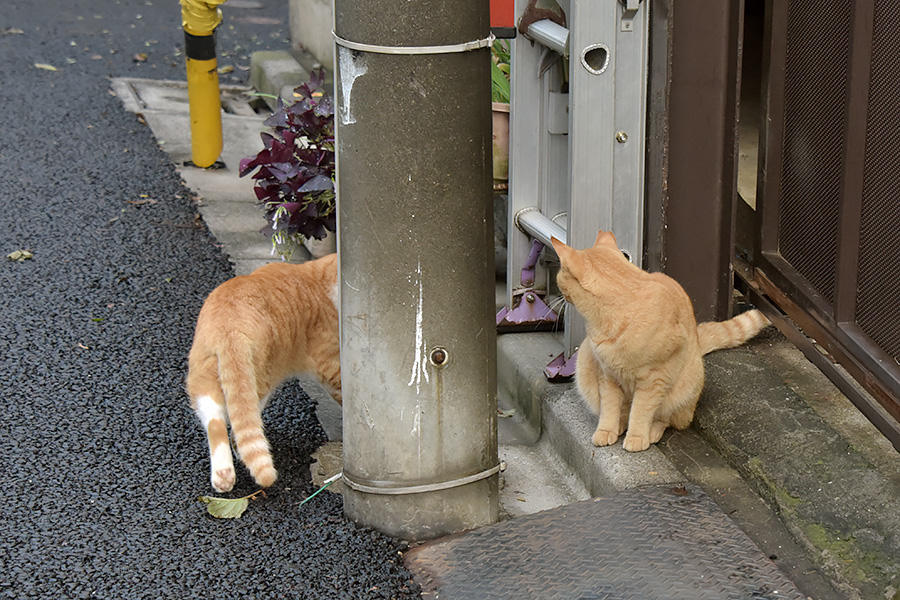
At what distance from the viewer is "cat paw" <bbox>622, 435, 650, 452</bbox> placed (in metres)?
2.87

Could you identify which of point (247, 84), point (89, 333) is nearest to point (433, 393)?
point (89, 333)

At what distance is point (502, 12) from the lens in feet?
14.6

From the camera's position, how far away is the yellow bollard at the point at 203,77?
5656mm

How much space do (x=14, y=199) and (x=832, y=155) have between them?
4448 mm

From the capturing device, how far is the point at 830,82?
277cm

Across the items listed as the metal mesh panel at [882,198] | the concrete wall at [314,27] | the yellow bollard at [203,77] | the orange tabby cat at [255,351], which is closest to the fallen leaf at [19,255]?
the yellow bollard at [203,77]

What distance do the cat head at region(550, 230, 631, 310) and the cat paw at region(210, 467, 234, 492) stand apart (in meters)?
1.16

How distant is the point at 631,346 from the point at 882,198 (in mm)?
792

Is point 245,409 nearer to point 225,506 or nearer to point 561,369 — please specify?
point 225,506

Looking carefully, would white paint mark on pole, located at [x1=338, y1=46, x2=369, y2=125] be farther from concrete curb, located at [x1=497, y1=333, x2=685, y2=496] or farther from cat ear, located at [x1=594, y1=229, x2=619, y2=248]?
concrete curb, located at [x1=497, y1=333, x2=685, y2=496]

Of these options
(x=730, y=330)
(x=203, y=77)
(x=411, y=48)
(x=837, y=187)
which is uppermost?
(x=411, y=48)

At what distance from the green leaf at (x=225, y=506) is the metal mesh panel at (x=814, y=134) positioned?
190 centimetres

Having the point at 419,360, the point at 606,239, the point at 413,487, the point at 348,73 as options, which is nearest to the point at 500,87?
the point at 606,239

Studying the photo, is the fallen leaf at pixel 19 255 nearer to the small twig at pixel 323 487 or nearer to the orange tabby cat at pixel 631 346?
the small twig at pixel 323 487
